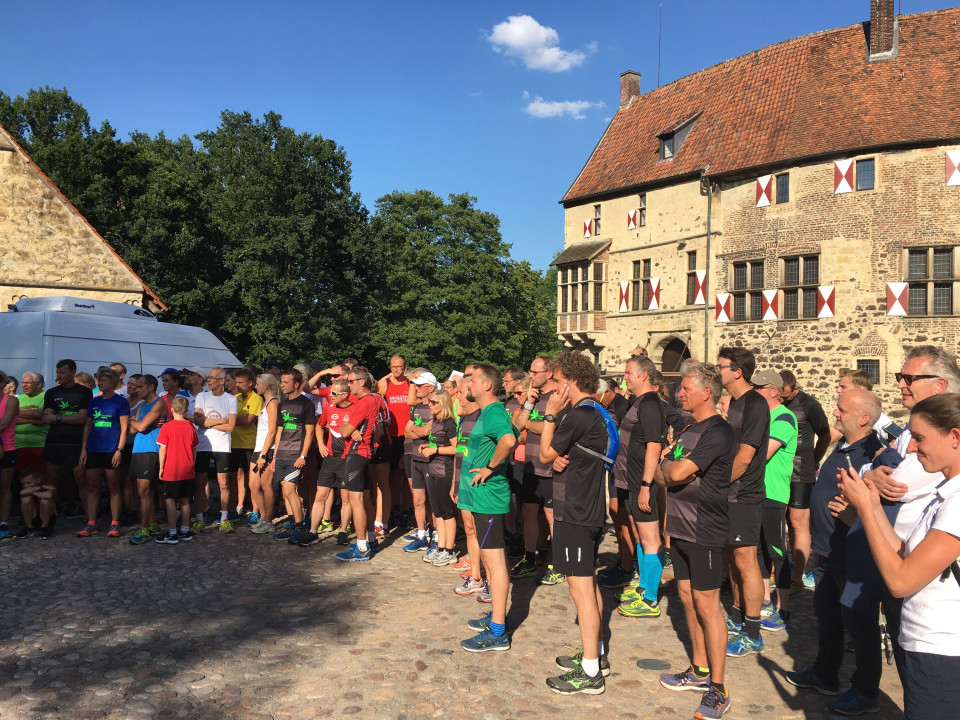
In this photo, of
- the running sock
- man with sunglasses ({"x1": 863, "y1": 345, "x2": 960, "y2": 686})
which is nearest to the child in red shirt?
the running sock

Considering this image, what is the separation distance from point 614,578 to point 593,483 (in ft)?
8.84

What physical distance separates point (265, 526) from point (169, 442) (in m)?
1.60

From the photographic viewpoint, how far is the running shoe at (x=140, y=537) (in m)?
8.16

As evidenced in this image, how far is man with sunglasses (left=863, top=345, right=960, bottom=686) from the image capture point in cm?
292

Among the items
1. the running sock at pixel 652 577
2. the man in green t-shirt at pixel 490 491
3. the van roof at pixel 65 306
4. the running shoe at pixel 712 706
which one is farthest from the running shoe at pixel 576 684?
the van roof at pixel 65 306

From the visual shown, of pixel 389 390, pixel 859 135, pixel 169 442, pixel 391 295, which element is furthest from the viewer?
pixel 391 295

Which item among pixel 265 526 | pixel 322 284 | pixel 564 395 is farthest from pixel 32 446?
pixel 322 284

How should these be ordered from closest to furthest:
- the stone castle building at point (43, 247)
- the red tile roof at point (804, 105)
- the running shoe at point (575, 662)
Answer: the running shoe at point (575, 662) < the red tile roof at point (804, 105) < the stone castle building at point (43, 247)

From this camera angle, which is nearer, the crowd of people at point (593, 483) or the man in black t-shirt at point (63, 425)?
the crowd of people at point (593, 483)

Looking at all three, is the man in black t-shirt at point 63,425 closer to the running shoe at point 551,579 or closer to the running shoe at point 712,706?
the running shoe at point 551,579

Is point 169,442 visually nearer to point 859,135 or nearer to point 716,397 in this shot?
point 716,397

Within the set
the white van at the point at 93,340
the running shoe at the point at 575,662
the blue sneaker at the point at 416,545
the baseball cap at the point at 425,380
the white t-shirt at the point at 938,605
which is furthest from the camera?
the white van at the point at 93,340

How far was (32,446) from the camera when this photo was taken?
8.97 metres

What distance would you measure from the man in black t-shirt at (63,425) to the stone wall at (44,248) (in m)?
15.7
